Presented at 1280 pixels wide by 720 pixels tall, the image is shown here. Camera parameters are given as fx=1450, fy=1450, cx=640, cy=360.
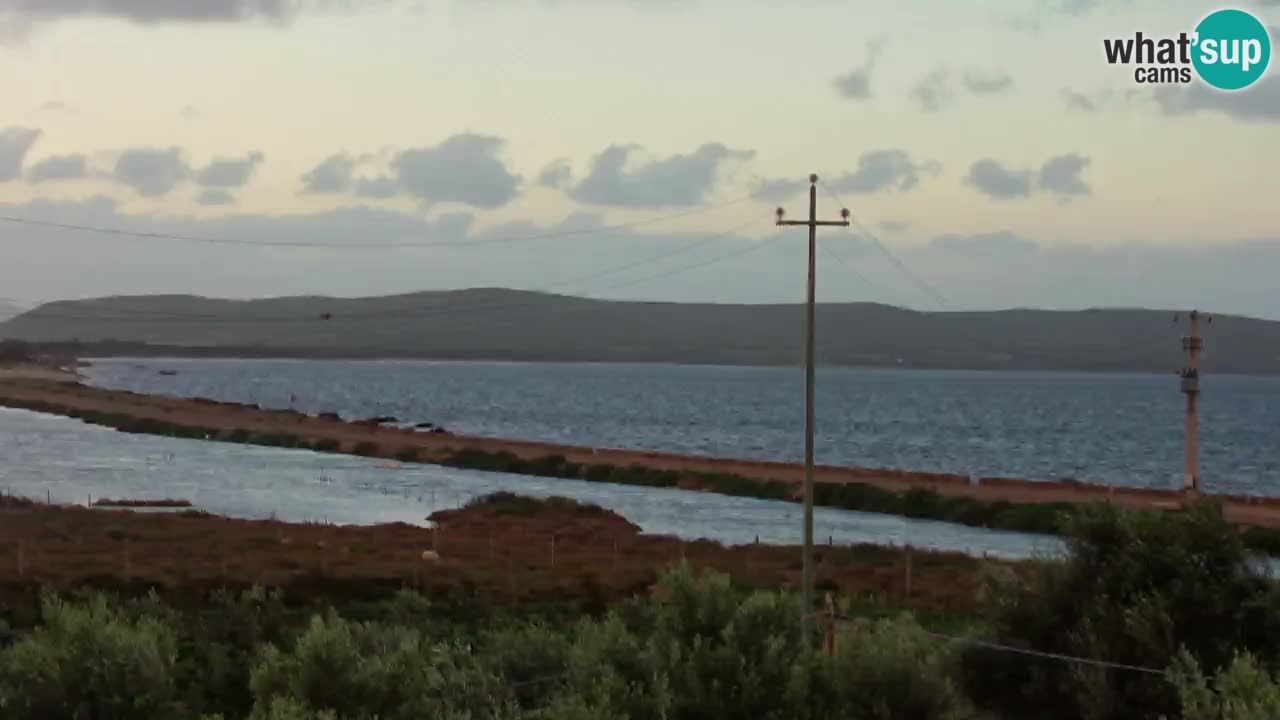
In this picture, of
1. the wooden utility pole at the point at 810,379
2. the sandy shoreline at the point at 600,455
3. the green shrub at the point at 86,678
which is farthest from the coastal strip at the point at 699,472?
the green shrub at the point at 86,678

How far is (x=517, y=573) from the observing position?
45.8 m

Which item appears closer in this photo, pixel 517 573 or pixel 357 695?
pixel 357 695

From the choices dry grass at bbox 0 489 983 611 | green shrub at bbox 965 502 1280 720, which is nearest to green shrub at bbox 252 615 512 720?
green shrub at bbox 965 502 1280 720

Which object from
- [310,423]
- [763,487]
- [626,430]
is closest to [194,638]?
[763,487]

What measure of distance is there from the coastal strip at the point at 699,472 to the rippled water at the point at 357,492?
241 cm

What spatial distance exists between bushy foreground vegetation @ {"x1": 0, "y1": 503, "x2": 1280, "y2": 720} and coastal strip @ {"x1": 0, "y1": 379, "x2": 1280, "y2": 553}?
76.0 feet

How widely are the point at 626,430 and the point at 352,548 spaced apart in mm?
113398

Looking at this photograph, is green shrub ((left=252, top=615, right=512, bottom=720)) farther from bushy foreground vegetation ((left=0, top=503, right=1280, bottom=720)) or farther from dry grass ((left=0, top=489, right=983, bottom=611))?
dry grass ((left=0, top=489, right=983, bottom=611))

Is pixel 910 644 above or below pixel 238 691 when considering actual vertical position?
above

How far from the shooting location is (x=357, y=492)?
271 ft

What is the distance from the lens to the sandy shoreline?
8062cm

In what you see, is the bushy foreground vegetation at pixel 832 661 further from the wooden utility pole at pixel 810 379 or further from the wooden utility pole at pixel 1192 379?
the wooden utility pole at pixel 1192 379

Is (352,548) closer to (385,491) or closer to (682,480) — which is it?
(385,491)

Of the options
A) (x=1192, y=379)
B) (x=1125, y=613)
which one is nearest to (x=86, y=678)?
(x=1125, y=613)
